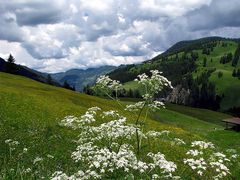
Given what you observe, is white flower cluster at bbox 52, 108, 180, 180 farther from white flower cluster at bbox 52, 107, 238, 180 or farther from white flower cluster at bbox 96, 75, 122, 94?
white flower cluster at bbox 96, 75, 122, 94

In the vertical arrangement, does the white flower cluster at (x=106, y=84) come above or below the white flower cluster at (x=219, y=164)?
above

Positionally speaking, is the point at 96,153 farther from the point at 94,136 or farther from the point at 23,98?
the point at 23,98

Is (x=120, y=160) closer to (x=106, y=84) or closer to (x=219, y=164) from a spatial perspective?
(x=219, y=164)

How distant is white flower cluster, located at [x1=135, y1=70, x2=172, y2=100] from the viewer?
13.9 metres

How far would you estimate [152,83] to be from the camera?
46.5ft

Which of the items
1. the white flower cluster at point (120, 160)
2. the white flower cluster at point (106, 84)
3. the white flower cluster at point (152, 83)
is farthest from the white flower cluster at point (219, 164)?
the white flower cluster at point (106, 84)

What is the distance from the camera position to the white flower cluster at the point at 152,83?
13875 mm

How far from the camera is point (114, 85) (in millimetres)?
14945

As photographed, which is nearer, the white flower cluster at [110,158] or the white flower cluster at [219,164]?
the white flower cluster at [219,164]

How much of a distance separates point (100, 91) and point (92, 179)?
5.21 metres

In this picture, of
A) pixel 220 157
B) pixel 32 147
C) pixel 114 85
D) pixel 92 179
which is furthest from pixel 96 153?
pixel 32 147

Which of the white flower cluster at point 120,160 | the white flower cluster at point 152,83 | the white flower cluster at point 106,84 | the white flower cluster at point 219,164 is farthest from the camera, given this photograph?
the white flower cluster at point 106,84

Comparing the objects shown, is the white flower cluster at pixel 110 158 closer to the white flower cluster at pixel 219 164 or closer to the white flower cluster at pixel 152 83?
A: the white flower cluster at pixel 219 164

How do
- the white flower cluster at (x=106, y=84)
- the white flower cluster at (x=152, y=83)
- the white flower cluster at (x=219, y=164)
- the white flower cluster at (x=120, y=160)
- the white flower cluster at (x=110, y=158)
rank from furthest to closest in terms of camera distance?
the white flower cluster at (x=106, y=84) < the white flower cluster at (x=152, y=83) < the white flower cluster at (x=110, y=158) < the white flower cluster at (x=120, y=160) < the white flower cluster at (x=219, y=164)
